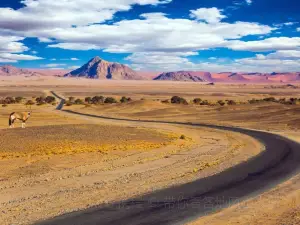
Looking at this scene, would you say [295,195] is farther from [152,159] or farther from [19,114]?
[19,114]

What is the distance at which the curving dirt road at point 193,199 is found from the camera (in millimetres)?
12281

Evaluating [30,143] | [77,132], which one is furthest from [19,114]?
[30,143]

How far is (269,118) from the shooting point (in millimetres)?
54125

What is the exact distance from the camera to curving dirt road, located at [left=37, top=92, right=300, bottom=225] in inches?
484

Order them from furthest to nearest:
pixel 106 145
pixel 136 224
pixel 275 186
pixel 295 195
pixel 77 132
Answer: pixel 77 132
pixel 106 145
pixel 275 186
pixel 295 195
pixel 136 224

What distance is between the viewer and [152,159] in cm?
2345

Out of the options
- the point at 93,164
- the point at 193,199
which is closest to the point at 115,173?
the point at 93,164

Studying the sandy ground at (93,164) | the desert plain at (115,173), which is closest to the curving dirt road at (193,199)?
the desert plain at (115,173)

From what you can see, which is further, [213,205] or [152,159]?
[152,159]

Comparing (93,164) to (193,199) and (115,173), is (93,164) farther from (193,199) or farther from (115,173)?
(193,199)

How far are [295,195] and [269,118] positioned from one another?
40497 millimetres

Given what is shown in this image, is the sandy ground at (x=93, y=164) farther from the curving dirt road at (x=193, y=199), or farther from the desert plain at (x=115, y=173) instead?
the curving dirt road at (x=193, y=199)

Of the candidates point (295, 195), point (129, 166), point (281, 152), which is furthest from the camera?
point (281, 152)

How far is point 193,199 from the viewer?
47.8 ft
